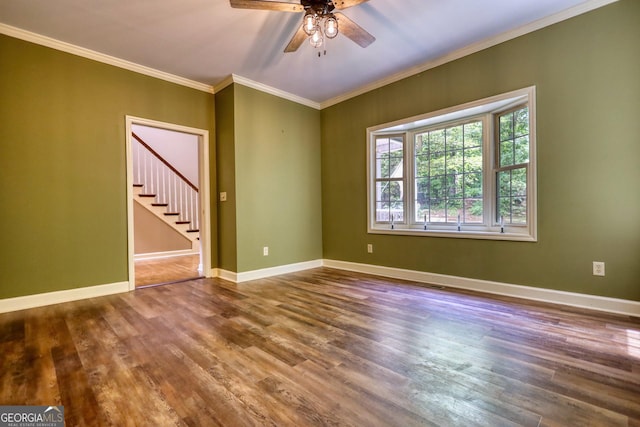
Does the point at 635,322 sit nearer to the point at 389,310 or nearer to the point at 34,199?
the point at 389,310

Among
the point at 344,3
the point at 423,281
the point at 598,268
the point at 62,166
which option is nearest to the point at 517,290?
the point at 598,268

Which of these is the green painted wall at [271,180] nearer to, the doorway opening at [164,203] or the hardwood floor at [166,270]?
the hardwood floor at [166,270]

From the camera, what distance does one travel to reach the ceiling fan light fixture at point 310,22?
219 cm

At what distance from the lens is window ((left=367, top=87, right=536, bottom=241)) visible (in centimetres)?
315

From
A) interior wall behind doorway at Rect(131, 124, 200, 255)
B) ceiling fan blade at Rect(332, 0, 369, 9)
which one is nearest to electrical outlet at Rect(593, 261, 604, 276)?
ceiling fan blade at Rect(332, 0, 369, 9)

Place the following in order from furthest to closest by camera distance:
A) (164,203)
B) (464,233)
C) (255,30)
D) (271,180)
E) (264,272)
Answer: (164,203) < (271,180) < (264,272) < (464,233) < (255,30)

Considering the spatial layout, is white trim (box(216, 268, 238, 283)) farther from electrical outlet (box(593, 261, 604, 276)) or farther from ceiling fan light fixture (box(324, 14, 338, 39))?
electrical outlet (box(593, 261, 604, 276))

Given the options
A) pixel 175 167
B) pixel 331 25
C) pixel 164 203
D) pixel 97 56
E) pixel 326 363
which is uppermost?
pixel 97 56

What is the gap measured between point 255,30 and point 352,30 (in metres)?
1.10

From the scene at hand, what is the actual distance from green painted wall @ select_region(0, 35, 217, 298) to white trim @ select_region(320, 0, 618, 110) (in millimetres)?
3118

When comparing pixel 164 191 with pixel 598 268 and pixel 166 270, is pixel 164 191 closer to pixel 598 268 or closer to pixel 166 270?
pixel 166 270

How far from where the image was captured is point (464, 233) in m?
3.44

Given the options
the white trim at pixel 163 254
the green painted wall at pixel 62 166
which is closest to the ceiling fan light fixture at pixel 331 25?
the green painted wall at pixel 62 166

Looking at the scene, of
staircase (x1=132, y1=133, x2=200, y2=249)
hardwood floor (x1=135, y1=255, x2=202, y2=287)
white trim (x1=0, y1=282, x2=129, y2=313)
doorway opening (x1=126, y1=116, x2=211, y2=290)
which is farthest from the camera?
staircase (x1=132, y1=133, x2=200, y2=249)
